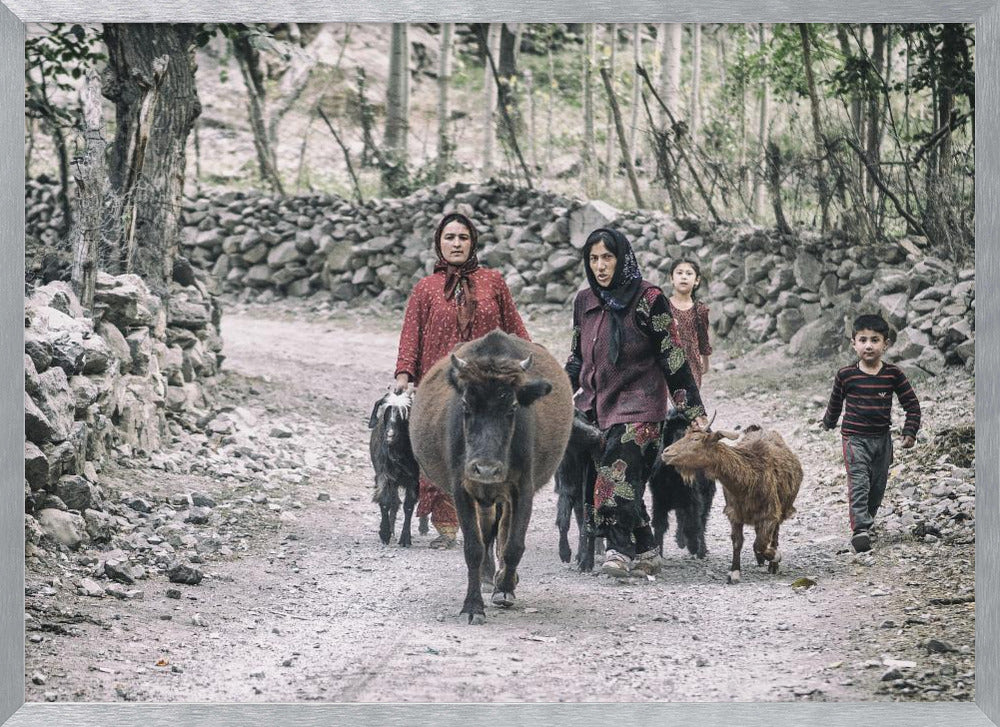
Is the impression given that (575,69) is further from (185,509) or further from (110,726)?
(110,726)

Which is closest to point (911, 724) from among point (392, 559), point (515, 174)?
point (392, 559)

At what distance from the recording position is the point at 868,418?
4230 mm

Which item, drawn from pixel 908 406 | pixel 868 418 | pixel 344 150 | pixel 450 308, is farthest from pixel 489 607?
pixel 344 150

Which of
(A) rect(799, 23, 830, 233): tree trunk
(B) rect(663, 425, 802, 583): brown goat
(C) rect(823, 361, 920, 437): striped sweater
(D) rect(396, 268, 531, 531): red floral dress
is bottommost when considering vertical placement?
(B) rect(663, 425, 802, 583): brown goat

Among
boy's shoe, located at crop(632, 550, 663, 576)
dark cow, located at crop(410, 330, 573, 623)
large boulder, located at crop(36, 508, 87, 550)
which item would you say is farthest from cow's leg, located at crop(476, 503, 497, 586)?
large boulder, located at crop(36, 508, 87, 550)

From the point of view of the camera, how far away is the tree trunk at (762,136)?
4.69 metres

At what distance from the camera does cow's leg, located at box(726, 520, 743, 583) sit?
425 centimetres

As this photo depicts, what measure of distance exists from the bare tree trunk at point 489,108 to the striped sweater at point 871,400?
6.25 feet

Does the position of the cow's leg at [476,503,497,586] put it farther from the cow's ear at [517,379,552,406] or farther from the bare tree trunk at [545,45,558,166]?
the bare tree trunk at [545,45,558,166]

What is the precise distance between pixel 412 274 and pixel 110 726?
346 centimetres

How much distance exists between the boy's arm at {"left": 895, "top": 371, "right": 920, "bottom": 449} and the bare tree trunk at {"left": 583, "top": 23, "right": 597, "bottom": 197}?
1716 mm

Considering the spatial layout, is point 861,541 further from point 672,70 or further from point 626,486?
point 672,70

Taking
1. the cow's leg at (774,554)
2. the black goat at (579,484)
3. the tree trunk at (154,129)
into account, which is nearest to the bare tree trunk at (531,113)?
the tree trunk at (154,129)

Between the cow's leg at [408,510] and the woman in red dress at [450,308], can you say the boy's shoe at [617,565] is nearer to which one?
the woman in red dress at [450,308]
